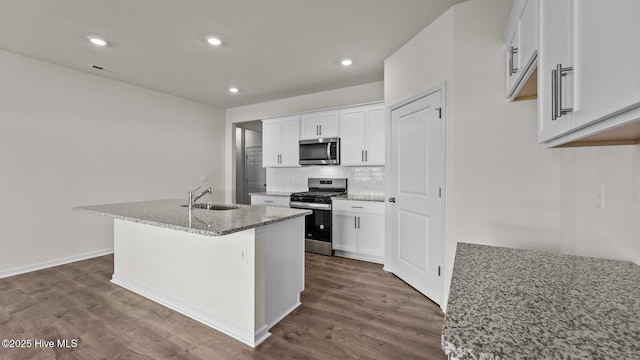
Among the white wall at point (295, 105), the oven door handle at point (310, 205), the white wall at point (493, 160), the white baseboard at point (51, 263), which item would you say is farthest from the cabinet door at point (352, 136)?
the white baseboard at point (51, 263)

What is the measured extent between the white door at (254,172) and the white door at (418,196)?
4.50 metres

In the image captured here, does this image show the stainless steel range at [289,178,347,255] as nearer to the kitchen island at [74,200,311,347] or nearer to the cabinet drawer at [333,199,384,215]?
the cabinet drawer at [333,199,384,215]

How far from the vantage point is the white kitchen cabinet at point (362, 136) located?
4004 millimetres

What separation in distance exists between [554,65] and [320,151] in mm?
3576

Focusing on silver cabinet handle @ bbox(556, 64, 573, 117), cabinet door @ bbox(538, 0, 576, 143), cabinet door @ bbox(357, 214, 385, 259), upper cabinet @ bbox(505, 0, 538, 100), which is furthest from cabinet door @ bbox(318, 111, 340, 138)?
silver cabinet handle @ bbox(556, 64, 573, 117)

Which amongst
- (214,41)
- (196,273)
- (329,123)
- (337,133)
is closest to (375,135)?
(337,133)

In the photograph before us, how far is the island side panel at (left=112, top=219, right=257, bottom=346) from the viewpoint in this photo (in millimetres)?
2066

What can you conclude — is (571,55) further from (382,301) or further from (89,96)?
(89,96)

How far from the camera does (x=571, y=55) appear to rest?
2.76 ft

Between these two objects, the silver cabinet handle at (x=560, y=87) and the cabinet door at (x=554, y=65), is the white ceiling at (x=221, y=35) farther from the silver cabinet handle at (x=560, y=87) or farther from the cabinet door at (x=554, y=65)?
the silver cabinet handle at (x=560, y=87)

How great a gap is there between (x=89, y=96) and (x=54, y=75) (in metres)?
0.41

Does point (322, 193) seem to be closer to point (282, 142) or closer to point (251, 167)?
point (282, 142)

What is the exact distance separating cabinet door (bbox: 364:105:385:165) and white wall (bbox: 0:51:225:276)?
348 centimetres

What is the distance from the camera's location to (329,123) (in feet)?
14.5
